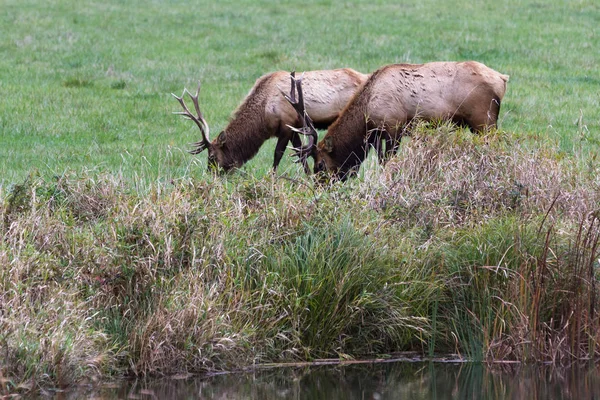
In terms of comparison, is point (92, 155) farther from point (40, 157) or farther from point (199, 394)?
point (199, 394)

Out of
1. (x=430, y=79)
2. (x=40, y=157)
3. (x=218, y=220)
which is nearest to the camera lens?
(x=218, y=220)

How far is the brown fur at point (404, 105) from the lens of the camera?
38.6 ft

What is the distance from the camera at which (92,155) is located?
1297 cm

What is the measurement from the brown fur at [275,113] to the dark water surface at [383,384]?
5.14m

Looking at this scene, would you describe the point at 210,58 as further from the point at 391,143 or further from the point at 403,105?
the point at 391,143

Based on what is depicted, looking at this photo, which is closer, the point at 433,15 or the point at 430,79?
the point at 430,79

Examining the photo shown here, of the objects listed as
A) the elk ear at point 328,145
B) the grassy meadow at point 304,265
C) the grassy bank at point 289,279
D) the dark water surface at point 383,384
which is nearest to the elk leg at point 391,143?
the elk ear at point 328,145

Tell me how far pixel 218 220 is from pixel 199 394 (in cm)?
183

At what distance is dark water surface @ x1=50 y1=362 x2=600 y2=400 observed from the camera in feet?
23.4

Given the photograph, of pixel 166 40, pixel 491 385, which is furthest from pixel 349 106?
pixel 166 40

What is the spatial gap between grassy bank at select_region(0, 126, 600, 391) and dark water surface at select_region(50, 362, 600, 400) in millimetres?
189

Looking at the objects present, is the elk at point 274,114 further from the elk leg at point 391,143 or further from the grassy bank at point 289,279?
the grassy bank at point 289,279

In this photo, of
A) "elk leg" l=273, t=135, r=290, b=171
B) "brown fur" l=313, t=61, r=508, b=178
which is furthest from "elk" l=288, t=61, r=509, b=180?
"elk leg" l=273, t=135, r=290, b=171

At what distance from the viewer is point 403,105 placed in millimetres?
11812
